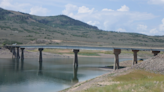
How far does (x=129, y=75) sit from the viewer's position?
3575 centimetres

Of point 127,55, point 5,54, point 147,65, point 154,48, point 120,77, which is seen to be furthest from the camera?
point 127,55

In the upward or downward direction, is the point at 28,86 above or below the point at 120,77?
below

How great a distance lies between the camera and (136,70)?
39.2m

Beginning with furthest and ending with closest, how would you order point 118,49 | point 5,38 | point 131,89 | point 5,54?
point 5,38
point 5,54
point 118,49
point 131,89

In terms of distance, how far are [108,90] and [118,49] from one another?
42.5 meters

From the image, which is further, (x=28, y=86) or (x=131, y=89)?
(x=28, y=86)

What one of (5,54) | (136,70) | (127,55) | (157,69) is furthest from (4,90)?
(127,55)

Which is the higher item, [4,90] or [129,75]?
[129,75]

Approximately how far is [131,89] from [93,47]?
165ft

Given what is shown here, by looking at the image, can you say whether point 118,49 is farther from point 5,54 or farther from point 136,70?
point 5,54

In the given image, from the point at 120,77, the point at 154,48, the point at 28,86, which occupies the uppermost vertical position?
the point at 154,48

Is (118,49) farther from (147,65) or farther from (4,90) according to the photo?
(4,90)

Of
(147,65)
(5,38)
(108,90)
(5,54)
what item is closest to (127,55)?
(5,54)

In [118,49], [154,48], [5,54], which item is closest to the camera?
[154,48]
